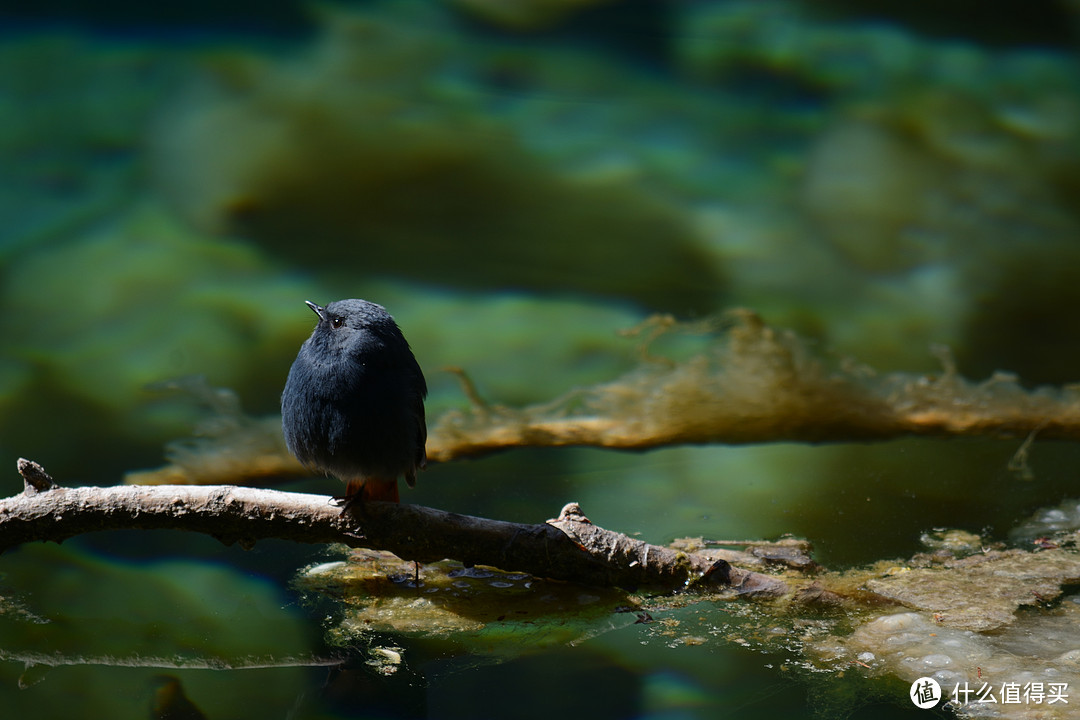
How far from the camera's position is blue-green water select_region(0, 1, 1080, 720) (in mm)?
4523

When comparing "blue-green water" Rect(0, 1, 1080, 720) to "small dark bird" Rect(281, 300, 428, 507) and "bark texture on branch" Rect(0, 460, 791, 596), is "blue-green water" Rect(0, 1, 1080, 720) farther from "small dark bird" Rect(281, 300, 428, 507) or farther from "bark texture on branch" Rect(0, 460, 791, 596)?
"small dark bird" Rect(281, 300, 428, 507)

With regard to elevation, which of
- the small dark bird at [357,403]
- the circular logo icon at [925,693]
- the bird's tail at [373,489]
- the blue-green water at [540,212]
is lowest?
the circular logo icon at [925,693]

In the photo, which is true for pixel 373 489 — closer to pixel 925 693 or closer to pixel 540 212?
pixel 925 693

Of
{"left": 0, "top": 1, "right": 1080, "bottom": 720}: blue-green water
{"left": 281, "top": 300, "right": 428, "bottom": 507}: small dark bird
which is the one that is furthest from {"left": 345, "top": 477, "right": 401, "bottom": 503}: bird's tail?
{"left": 0, "top": 1, "right": 1080, "bottom": 720}: blue-green water

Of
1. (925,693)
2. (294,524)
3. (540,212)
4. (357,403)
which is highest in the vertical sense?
(540,212)

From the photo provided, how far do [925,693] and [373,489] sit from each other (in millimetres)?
1696

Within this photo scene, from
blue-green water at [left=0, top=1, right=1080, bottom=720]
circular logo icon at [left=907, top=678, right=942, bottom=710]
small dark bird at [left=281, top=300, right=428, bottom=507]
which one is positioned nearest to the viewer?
circular logo icon at [left=907, top=678, right=942, bottom=710]

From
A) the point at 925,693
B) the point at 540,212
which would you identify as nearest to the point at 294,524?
the point at 925,693

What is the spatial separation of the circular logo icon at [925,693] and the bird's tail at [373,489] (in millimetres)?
1618

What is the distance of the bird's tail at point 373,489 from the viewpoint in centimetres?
301

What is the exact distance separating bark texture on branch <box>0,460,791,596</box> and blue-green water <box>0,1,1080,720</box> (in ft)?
3.13

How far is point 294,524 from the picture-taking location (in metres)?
2.95

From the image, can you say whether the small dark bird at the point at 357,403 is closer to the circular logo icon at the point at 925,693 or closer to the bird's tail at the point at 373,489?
the bird's tail at the point at 373,489

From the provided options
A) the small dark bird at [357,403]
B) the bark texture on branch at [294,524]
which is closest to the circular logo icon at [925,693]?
the bark texture on branch at [294,524]
